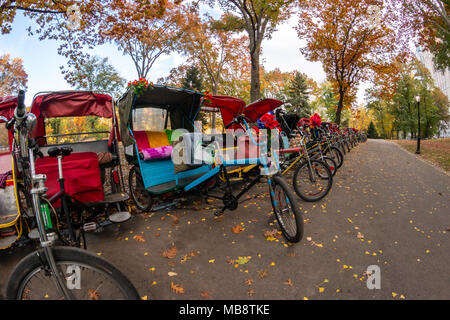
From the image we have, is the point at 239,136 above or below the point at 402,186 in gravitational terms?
above

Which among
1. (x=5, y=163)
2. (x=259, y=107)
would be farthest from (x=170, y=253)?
(x=259, y=107)

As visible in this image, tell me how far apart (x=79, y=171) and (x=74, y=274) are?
7.87 feet

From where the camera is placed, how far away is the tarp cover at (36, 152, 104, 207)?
3633mm

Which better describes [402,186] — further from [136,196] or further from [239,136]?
[136,196]

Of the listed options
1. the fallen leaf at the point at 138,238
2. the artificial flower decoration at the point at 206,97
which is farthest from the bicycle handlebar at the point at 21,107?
the artificial flower decoration at the point at 206,97

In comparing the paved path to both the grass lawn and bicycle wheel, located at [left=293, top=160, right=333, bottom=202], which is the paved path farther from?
the grass lawn

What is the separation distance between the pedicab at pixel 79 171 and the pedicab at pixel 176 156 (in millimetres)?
441

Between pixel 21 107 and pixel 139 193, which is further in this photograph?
pixel 139 193

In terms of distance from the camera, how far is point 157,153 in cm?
477

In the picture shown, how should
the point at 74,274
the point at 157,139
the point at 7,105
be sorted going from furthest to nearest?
1. the point at 157,139
2. the point at 7,105
3. the point at 74,274

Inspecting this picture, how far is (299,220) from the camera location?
3.28 m

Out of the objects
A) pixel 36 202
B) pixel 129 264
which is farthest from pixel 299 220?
pixel 36 202

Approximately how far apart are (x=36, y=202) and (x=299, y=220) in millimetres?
2966

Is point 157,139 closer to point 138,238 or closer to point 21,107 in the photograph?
point 138,238
